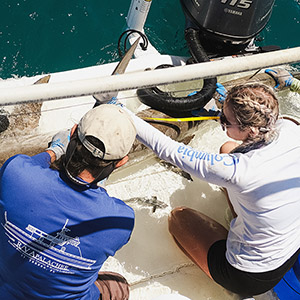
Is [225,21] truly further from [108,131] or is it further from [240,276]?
[108,131]

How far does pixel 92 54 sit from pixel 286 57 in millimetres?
2498

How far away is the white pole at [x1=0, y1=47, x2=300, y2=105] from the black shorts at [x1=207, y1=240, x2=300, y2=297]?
0.94 metres

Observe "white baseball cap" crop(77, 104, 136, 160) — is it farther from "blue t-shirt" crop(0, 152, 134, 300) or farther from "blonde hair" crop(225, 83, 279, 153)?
"blonde hair" crop(225, 83, 279, 153)

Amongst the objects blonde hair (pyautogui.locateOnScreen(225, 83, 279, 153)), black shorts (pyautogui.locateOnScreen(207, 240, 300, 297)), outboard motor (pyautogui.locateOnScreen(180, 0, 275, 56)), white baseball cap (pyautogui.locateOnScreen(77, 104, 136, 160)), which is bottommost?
black shorts (pyautogui.locateOnScreen(207, 240, 300, 297))

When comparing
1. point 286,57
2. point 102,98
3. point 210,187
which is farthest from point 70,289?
point 210,187

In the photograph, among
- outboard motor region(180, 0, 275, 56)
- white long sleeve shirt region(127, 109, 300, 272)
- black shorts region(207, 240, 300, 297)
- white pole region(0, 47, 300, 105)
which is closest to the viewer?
white pole region(0, 47, 300, 105)

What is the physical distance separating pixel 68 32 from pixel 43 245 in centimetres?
263

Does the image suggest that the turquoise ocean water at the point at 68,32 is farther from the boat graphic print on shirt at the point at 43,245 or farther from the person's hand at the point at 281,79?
the boat graphic print on shirt at the point at 43,245

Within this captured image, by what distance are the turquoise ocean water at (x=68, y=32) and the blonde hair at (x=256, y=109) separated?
210cm

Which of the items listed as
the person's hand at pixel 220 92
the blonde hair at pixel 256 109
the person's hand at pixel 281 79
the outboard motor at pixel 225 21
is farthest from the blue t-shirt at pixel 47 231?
the outboard motor at pixel 225 21

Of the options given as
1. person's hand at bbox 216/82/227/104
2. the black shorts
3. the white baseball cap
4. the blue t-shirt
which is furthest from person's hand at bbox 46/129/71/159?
person's hand at bbox 216/82/227/104

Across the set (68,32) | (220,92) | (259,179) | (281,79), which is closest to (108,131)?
(259,179)

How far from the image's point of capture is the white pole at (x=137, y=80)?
1.00m

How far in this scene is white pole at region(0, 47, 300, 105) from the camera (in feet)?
3.29
